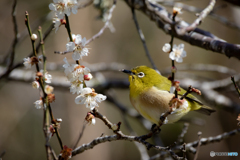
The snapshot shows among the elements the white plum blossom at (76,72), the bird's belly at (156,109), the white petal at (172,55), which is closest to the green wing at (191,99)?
the bird's belly at (156,109)

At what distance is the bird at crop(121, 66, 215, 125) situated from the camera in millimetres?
2924

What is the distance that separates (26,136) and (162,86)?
532cm

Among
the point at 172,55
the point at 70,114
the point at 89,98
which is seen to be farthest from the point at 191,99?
the point at 70,114

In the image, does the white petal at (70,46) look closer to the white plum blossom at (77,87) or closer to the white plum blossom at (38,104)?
the white plum blossom at (77,87)

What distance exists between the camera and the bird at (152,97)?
115 inches

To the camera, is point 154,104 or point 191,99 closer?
point 154,104

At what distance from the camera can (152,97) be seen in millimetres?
3020

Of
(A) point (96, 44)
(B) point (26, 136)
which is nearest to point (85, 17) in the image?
(A) point (96, 44)

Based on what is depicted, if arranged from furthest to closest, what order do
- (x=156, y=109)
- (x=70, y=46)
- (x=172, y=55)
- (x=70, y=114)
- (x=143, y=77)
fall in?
(x=70, y=114) < (x=143, y=77) < (x=156, y=109) < (x=70, y=46) < (x=172, y=55)

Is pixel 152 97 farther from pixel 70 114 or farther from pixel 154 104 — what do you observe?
pixel 70 114

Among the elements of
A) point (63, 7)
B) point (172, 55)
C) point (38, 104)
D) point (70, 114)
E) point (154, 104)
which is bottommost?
point (38, 104)

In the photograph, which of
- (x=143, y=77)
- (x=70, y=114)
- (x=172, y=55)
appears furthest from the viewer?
(x=70, y=114)

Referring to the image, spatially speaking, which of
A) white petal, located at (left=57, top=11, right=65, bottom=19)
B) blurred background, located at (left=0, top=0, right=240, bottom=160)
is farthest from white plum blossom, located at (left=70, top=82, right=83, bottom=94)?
blurred background, located at (left=0, top=0, right=240, bottom=160)

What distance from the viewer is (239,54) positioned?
2396 mm
